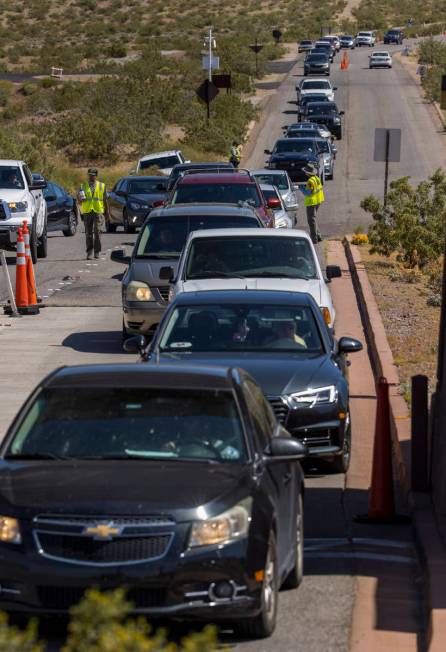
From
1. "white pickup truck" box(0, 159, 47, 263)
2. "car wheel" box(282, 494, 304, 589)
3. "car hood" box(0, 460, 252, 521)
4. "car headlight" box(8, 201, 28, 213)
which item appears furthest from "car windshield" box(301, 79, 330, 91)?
"car hood" box(0, 460, 252, 521)

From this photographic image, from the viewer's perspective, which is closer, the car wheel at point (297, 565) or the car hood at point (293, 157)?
the car wheel at point (297, 565)

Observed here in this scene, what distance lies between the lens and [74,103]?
232 feet

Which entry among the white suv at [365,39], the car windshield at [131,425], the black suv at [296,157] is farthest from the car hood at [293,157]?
the white suv at [365,39]

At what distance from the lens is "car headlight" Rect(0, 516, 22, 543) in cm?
648

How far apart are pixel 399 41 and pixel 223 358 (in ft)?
353

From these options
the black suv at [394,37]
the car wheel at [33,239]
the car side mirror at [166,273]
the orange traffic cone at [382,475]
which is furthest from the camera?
the black suv at [394,37]

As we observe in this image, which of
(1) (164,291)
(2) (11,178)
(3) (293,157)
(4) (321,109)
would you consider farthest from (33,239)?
(4) (321,109)

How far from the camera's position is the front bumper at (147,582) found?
6305mm

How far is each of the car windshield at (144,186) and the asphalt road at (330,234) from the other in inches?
52.1

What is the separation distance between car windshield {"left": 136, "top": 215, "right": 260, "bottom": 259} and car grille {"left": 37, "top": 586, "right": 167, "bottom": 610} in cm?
1179

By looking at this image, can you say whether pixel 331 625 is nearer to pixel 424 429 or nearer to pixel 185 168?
pixel 424 429

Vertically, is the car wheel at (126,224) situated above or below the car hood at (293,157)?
above

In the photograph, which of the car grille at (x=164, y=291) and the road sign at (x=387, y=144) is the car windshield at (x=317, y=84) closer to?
the road sign at (x=387, y=144)

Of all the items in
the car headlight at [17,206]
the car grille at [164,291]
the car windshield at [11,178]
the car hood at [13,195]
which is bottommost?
the car headlight at [17,206]
